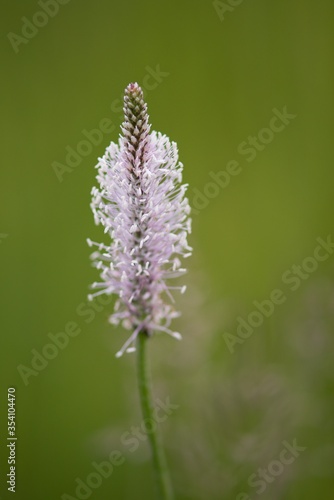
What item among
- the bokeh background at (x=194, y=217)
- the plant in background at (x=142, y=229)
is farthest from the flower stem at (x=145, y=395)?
the bokeh background at (x=194, y=217)

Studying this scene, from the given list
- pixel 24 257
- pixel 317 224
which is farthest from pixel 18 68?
pixel 317 224

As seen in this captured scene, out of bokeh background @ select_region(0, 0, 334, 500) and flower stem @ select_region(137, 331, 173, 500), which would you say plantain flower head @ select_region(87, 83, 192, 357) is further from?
bokeh background @ select_region(0, 0, 334, 500)

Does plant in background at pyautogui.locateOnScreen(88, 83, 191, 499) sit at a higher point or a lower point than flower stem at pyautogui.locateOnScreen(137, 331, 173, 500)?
higher

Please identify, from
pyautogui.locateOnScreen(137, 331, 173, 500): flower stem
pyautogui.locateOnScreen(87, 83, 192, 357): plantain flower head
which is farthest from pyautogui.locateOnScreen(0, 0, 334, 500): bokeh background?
pyautogui.locateOnScreen(87, 83, 192, 357): plantain flower head

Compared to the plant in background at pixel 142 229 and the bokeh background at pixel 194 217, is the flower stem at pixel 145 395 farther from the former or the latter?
the bokeh background at pixel 194 217

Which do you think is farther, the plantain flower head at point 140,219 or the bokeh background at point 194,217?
the bokeh background at point 194,217

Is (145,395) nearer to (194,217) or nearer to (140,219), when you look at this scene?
(140,219)

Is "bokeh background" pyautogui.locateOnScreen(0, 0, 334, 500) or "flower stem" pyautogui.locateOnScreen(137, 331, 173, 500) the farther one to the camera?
"bokeh background" pyautogui.locateOnScreen(0, 0, 334, 500)

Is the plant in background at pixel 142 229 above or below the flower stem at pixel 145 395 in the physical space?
above

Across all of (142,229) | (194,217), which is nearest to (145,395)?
(142,229)

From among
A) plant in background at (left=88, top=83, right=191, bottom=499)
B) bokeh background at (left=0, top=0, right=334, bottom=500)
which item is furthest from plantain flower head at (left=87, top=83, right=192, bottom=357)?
bokeh background at (left=0, top=0, right=334, bottom=500)
